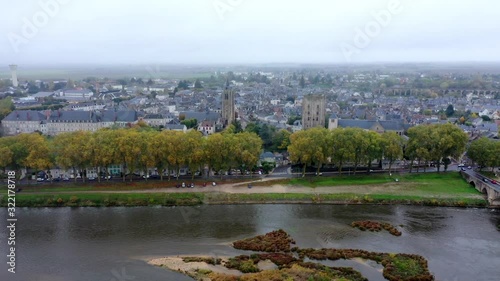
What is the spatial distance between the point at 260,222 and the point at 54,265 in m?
15.9

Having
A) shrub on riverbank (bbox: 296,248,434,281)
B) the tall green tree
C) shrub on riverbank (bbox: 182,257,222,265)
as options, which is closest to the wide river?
shrub on riverbank (bbox: 296,248,434,281)

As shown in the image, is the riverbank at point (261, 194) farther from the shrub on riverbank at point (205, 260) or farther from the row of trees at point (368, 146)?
the shrub on riverbank at point (205, 260)

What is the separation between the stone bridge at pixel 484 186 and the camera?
123ft

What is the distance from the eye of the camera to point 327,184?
42188mm

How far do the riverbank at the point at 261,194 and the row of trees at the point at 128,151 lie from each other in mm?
2430

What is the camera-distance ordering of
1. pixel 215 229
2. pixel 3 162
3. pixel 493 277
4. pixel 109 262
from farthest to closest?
pixel 3 162 < pixel 215 229 < pixel 109 262 < pixel 493 277

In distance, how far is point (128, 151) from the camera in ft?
131

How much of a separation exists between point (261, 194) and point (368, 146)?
45.6 ft

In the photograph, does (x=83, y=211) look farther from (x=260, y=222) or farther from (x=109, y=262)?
(x=260, y=222)

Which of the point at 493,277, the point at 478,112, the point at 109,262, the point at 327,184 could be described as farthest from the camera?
the point at 478,112

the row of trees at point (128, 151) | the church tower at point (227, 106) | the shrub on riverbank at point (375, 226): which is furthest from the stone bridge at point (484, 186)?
the church tower at point (227, 106)

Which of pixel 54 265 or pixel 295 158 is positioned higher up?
pixel 295 158

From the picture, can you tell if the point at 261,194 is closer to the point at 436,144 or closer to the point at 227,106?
the point at 436,144

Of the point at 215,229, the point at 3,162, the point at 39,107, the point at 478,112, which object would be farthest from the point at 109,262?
the point at 478,112
